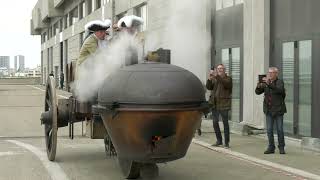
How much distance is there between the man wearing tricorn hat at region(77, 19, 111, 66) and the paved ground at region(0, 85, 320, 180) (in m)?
1.76

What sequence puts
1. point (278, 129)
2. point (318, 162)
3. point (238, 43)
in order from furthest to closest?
point (238, 43) < point (278, 129) < point (318, 162)

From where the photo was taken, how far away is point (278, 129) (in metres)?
10.7

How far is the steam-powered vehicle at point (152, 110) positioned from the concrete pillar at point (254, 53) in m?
7.38

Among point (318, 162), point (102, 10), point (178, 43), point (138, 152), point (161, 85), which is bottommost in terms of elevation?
point (318, 162)

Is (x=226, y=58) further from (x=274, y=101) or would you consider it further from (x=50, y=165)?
(x=50, y=165)

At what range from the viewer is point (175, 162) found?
31.8 feet

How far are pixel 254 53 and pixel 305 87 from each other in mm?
2271

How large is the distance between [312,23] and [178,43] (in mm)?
3372

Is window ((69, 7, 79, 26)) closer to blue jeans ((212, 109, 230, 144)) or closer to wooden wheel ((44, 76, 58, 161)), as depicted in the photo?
blue jeans ((212, 109, 230, 144))

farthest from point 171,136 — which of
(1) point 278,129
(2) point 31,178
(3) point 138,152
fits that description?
(1) point 278,129

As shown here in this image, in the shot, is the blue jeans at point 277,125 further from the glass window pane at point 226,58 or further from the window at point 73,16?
the window at point 73,16

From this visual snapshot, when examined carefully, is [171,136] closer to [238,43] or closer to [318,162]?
[318,162]

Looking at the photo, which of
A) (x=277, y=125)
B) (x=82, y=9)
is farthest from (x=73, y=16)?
(x=277, y=125)

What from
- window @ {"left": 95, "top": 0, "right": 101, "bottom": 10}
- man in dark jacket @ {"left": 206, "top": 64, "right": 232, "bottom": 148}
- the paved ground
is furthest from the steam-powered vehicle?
window @ {"left": 95, "top": 0, "right": 101, "bottom": 10}
